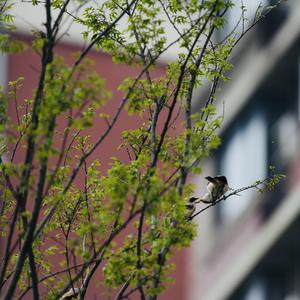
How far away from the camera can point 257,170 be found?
97.0 ft

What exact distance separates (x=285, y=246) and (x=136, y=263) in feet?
54.1

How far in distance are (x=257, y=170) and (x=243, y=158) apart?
4.02 ft

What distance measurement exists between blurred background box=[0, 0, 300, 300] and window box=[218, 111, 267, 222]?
2 centimetres

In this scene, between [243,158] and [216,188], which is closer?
[216,188]

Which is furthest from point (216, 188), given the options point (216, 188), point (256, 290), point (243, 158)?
point (243, 158)

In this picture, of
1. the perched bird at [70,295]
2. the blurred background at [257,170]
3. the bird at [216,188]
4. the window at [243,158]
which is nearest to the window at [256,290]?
the blurred background at [257,170]

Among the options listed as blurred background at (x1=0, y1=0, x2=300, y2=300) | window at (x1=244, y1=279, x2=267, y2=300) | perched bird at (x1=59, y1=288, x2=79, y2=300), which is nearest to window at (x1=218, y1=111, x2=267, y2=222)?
blurred background at (x1=0, y1=0, x2=300, y2=300)

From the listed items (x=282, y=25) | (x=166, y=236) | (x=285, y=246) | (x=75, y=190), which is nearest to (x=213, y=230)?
(x=285, y=246)

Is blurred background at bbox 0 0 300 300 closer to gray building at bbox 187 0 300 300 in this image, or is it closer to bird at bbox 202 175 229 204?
gray building at bbox 187 0 300 300

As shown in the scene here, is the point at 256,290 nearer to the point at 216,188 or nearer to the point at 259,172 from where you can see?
the point at 259,172

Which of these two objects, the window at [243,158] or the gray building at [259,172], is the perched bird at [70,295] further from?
the window at [243,158]

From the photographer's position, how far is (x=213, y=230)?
31.3 metres

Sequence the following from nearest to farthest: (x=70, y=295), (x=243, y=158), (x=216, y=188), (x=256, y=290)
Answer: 1. (x=70, y=295)
2. (x=216, y=188)
3. (x=256, y=290)
4. (x=243, y=158)

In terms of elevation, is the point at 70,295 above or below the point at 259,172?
below
